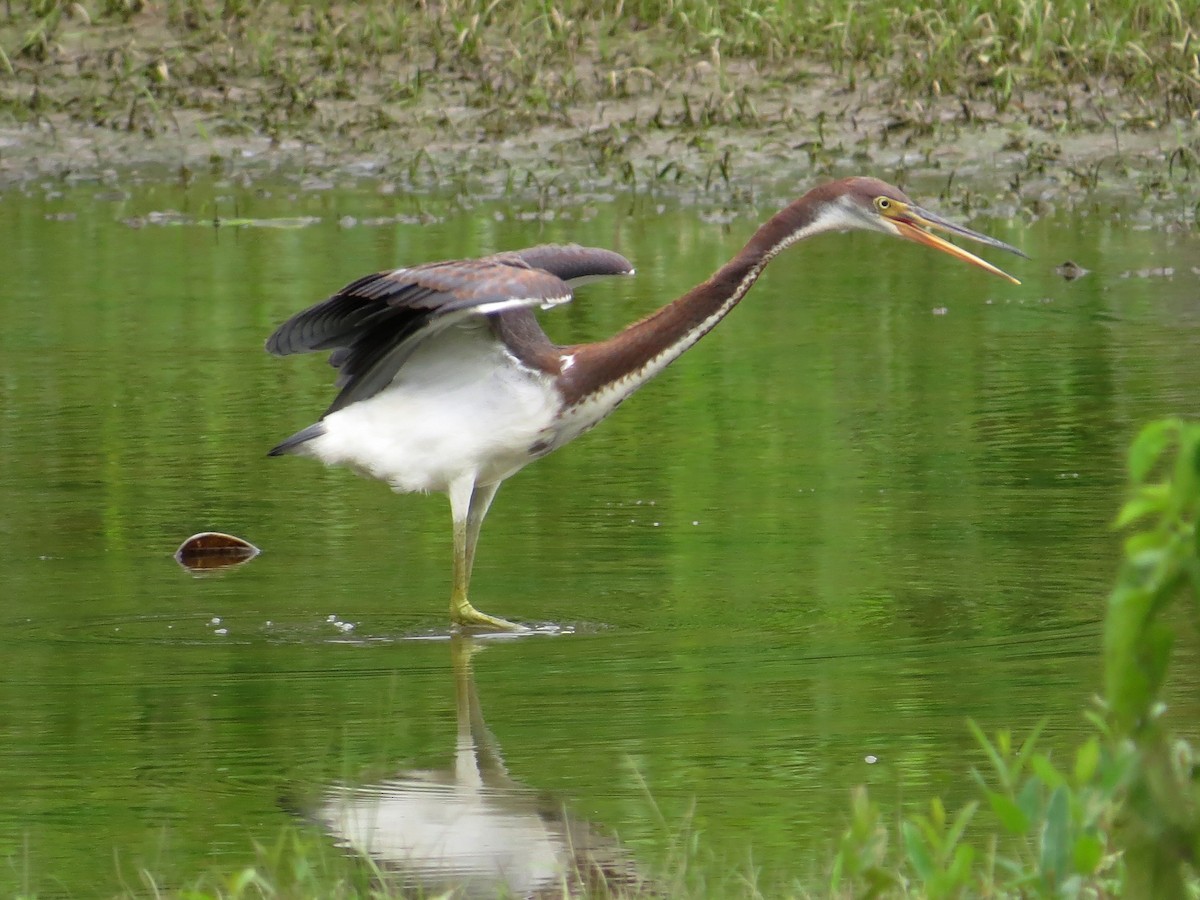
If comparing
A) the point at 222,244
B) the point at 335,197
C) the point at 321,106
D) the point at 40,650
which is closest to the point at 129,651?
the point at 40,650

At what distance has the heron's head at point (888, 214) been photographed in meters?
6.15

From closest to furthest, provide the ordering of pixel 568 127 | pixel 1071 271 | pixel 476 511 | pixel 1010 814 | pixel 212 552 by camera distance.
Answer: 1. pixel 1010 814
2. pixel 476 511
3. pixel 212 552
4. pixel 1071 271
5. pixel 568 127

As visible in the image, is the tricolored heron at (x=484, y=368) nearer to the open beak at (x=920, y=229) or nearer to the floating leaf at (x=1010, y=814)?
the open beak at (x=920, y=229)

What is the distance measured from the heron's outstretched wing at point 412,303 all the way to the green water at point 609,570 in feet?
2.11

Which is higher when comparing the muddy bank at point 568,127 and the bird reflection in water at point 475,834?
the muddy bank at point 568,127

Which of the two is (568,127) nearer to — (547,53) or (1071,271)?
(547,53)

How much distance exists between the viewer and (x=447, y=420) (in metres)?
6.09

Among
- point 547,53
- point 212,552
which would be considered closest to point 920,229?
point 212,552

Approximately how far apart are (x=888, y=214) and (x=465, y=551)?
144cm

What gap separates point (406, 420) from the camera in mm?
6164

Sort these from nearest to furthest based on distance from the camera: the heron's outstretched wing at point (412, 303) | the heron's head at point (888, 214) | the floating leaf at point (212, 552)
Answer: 1. the heron's outstretched wing at point (412, 303)
2. the heron's head at point (888, 214)
3. the floating leaf at point (212, 552)

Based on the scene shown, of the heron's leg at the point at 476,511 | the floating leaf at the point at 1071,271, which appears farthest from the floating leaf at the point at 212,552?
the floating leaf at the point at 1071,271

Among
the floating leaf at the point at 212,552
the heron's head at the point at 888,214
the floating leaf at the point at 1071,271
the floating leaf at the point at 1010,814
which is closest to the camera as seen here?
the floating leaf at the point at 1010,814

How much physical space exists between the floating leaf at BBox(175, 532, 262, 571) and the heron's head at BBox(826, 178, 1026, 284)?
6.36 feet
